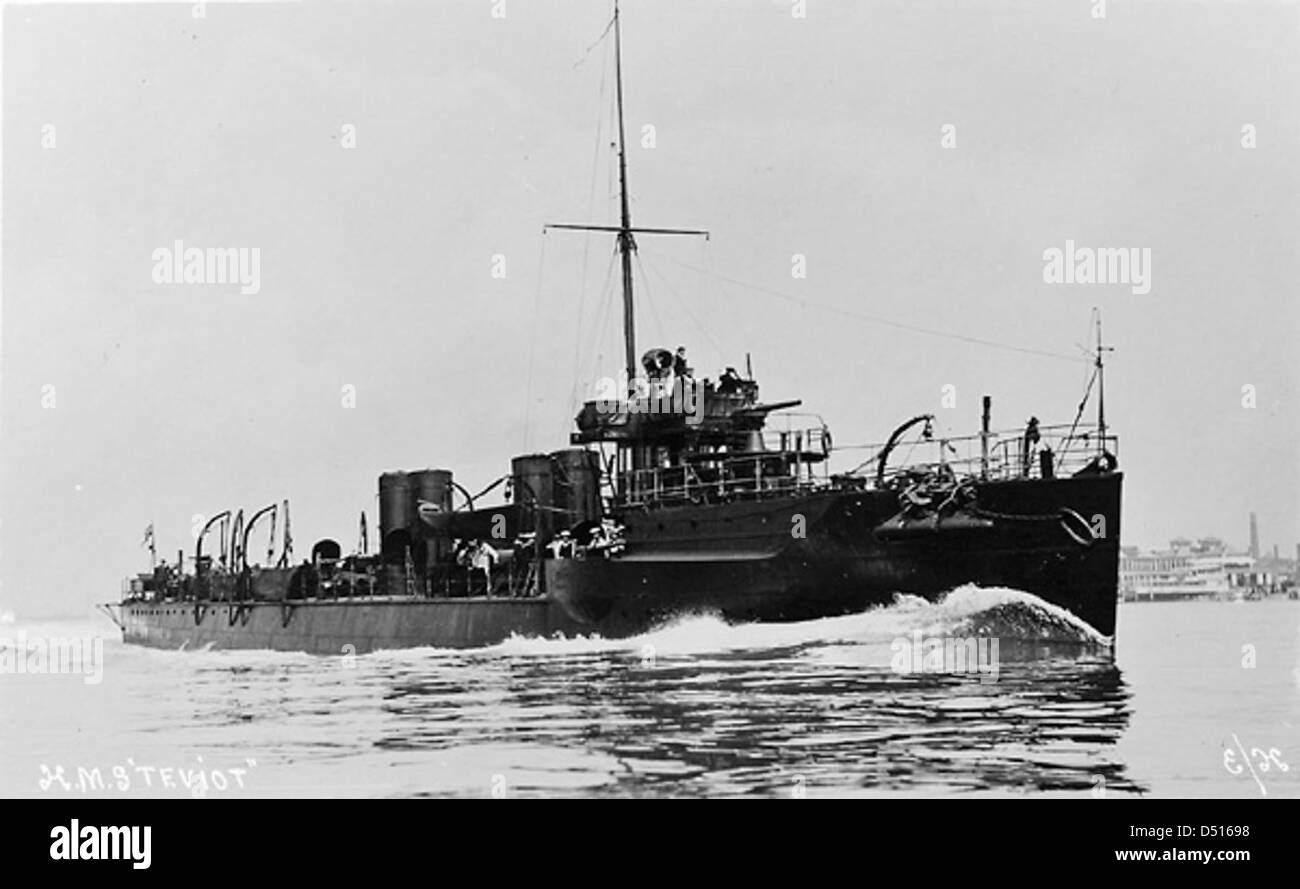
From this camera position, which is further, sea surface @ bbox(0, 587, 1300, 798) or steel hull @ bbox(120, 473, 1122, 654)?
steel hull @ bbox(120, 473, 1122, 654)

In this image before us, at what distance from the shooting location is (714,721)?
17625 millimetres

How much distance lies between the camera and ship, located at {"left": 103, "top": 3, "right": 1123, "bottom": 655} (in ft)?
79.0

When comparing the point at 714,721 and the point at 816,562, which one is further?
the point at 816,562

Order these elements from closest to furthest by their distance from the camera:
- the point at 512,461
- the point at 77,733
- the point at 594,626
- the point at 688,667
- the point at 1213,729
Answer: the point at 1213,729, the point at 77,733, the point at 688,667, the point at 594,626, the point at 512,461

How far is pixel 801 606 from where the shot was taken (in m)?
25.1

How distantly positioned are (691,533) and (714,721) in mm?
9282

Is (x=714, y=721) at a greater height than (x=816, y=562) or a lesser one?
lesser

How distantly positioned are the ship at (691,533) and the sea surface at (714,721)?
0.53 m

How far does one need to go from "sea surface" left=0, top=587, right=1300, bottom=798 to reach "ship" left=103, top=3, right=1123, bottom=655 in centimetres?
53
